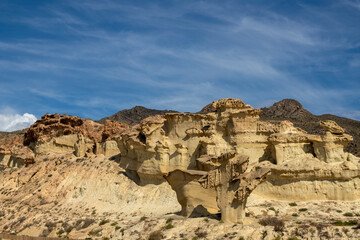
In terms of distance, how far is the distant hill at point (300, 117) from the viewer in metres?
53.7

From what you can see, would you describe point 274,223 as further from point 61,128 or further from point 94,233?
point 61,128

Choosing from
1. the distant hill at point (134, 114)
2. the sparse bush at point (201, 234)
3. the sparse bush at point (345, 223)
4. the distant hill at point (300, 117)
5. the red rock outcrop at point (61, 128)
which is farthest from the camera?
the distant hill at point (134, 114)

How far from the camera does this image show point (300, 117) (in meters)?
62.3

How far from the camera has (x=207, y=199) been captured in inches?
1051

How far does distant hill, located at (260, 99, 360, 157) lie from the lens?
53656 mm

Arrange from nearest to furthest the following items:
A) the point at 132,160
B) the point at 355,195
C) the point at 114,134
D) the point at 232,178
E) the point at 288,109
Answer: the point at 232,178 → the point at 355,195 → the point at 132,160 → the point at 114,134 → the point at 288,109

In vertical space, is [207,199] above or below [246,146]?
below

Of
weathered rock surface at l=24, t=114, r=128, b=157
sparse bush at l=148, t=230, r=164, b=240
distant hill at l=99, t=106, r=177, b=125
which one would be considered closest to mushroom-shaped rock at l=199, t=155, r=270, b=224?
sparse bush at l=148, t=230, r=164, b=240

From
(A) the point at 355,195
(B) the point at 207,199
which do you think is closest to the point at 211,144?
(B) the point at 207,199

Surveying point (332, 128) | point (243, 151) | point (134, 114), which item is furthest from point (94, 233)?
point (134, 114)

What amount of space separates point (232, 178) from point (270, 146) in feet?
29.5

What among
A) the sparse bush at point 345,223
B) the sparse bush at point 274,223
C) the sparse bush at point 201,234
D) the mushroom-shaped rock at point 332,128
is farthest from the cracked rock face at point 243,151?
the sparse bush at point 345,223

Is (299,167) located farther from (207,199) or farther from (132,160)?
(132,160)

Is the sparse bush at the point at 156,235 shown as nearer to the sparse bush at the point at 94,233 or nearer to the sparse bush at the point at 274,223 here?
the sparse bush at the point at 94,233
